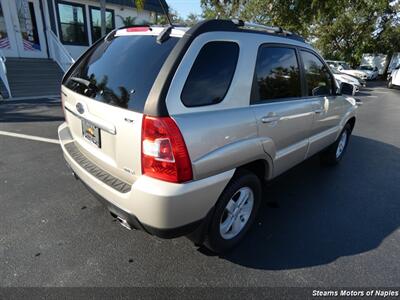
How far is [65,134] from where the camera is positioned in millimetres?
2936

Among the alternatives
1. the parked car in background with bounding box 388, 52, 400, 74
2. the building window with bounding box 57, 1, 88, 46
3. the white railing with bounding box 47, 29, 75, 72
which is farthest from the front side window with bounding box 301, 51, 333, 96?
the parked car in background with bounding box 388, 52, 400, 74

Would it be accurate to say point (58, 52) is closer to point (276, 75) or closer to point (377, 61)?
point (276, 75)

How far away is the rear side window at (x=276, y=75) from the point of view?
2.48m

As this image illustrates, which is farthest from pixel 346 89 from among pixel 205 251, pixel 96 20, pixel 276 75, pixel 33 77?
pixel 96 20

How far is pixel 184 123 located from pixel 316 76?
2456 millimetres

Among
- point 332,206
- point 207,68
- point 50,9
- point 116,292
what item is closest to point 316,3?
point 50,9

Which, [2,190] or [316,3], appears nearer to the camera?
[2,190]


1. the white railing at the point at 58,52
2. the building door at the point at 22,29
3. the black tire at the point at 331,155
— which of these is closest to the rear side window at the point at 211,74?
the black tire at the point at 331,155

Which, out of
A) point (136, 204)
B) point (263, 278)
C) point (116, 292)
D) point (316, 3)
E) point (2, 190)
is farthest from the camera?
point (316, 3)

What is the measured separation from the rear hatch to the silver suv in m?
0.01

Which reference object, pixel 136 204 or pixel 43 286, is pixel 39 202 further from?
pixel 136 204

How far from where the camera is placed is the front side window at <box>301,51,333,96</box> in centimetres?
331

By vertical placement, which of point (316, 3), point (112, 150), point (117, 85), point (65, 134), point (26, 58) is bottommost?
point (26, 58)

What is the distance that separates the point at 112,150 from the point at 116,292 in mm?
1082
